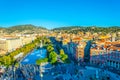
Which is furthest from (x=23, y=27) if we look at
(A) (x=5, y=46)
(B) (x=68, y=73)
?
(B) (x=68, y=73)

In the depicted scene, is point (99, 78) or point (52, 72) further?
point (52, 72)

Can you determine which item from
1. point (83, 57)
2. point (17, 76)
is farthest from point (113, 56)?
point (17, 76)

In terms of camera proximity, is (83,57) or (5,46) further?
(5,46)

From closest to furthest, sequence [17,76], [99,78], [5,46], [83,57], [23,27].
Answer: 1. [99,78]
2. [17,76]
3. [83,57]
4. [5,46]
5. [23,27]

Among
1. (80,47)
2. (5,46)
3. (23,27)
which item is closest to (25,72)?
(80,47)

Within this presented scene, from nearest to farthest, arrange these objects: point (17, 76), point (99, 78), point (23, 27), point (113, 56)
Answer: point (99, 78) < point (17, 76) < point (113, 56) < point (23, 27)

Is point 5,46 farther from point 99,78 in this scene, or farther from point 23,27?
point 23,27

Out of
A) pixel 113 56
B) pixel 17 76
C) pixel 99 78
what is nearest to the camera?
pixel 99 78

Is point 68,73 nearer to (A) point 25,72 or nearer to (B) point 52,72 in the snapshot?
(B) point 52,72

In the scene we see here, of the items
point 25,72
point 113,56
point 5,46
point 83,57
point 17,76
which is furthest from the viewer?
point 5,46
